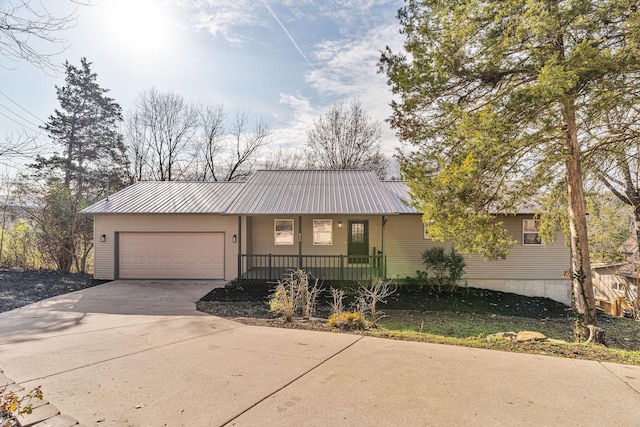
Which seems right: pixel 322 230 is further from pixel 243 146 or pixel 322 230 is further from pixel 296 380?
pixel 243 146

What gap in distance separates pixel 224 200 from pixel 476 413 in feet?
37.6

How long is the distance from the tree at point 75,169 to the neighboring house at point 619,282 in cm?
2504

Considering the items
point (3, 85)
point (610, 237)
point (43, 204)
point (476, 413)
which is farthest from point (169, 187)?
point (610, 237)

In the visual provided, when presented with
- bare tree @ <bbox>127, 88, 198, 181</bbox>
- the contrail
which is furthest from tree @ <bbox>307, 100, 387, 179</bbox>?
bare tree @ <bbox>127, 88, 198, 181</bbox>

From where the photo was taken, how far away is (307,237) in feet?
42.4

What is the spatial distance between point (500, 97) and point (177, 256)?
11278 mm

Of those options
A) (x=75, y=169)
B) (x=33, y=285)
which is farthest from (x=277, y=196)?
(x=75, y=169)

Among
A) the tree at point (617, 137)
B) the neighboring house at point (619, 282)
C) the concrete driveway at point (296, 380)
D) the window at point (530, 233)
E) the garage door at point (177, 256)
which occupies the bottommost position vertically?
the neighboring house at point (619, 282)

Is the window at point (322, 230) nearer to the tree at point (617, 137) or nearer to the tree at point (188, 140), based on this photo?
the tree at point (617, 137)

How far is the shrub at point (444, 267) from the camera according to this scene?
447 inches

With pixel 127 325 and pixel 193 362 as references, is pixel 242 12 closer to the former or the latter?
pixel 127 325

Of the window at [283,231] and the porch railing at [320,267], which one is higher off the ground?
the window at [283,231]

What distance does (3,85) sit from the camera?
17.4 ft

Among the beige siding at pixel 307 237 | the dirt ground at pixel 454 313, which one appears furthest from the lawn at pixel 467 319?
the beige siding at pixel 307 237
